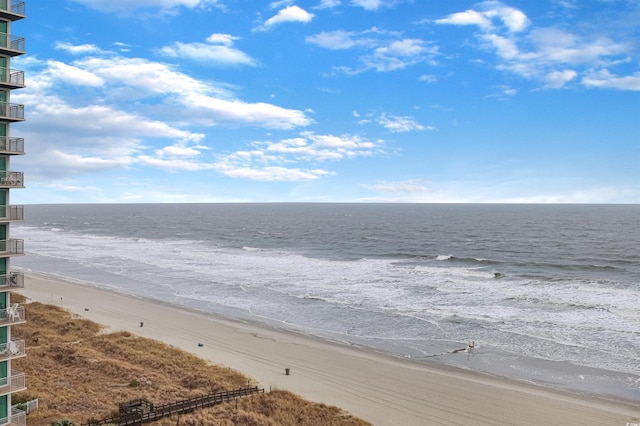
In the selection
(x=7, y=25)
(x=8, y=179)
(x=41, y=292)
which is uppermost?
(x=7, y=25)

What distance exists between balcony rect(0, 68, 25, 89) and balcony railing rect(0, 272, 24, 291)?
23.1 ft

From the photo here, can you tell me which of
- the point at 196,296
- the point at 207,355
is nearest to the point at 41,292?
the point at 196,296

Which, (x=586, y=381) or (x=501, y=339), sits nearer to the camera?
(x=586, y=381)

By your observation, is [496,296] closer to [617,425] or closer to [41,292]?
[617,425]

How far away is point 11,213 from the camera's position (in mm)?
20125

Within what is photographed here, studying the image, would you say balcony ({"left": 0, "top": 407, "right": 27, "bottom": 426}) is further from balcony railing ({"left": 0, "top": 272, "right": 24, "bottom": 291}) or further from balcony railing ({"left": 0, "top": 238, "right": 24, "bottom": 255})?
balcony railing ({"left": 0, "top": 238, "right": 24, "bottom": 255})

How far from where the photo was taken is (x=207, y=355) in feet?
117

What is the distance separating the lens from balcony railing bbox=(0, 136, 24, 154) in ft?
64.3

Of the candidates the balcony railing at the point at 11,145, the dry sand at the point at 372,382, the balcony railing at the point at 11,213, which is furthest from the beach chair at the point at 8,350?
the dry sand at the point at 372,382

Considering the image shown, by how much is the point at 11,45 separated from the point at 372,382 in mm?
24494

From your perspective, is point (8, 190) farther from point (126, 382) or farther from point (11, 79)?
point (126, 382)

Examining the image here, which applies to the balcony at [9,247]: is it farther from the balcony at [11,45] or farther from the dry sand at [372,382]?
the dry sand at [372,382]

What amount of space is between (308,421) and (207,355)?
13.6 metres

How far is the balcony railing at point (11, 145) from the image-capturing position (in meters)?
19.6
